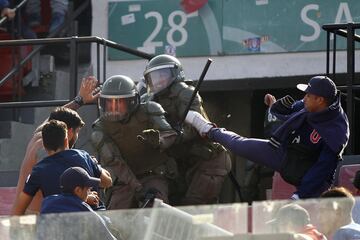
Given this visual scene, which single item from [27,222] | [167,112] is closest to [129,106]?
[167,112]

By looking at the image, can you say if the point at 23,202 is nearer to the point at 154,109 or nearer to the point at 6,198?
the point at 154,109

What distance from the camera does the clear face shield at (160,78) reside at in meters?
12.3

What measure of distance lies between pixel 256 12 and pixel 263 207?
6.41 m

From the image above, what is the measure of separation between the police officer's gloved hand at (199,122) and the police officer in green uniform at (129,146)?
6.5 inches

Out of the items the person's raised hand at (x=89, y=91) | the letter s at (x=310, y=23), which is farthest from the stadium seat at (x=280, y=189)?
the letter s at (x=310, y=23)

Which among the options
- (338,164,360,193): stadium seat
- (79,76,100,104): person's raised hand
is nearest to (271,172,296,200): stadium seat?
(338,164,360,193): stadium seat

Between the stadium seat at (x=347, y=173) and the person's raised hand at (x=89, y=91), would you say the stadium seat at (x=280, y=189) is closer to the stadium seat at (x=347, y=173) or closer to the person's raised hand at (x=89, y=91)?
the stadium seat at (x=347, y=173)

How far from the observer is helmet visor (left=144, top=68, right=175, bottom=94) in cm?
1227

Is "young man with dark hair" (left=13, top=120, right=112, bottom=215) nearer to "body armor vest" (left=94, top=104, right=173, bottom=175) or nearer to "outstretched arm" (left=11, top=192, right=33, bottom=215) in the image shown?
"outstretched arm" (left=11, top=192, right=33, bottom=215)

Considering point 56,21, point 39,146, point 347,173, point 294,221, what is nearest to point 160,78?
point 347,173

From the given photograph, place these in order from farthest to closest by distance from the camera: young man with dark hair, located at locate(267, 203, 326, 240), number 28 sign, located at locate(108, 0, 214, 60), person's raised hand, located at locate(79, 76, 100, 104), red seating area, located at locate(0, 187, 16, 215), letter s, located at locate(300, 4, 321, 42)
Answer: number 28 sign, located at locate(108, 0, 214, 60), letter s, located at locate(300, 4, 321, 42), red seating area, located at locate(0, 187, 16, 215), person's raised hand, located at locate(79, 76, 100, 104), young man with dark hair, located at locate(267, 203, 326, 240)

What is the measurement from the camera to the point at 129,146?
11898mm

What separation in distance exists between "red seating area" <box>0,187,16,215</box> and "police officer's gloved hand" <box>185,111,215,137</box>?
6.07 feet

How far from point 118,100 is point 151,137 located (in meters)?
0.47
